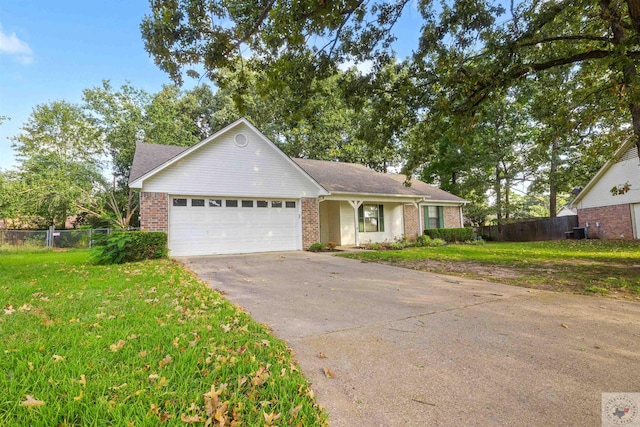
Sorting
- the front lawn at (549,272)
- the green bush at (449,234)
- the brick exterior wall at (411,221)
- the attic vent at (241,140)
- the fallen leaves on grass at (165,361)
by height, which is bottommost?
the front lawn at (549,272)

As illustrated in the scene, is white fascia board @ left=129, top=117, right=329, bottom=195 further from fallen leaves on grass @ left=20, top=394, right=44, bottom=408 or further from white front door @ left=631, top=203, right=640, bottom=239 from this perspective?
white front door @ left=631, top=203, right=640, bottom=239

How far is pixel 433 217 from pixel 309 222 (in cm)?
891

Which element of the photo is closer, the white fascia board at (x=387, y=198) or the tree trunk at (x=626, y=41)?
the tree trunk at (x=626, y=41)

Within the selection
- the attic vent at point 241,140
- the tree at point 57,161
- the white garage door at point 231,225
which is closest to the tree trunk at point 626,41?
the white garage door at point 231,225

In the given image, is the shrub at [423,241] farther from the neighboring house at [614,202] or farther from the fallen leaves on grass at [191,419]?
the fallen leaves on grass at [191,419]

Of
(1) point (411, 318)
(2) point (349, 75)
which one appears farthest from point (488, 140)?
(1) point (411, 318)

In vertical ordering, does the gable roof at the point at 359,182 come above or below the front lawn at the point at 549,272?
above

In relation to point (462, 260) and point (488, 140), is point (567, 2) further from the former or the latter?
point (488, 140)

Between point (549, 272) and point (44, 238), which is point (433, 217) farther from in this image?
point (44, 238)

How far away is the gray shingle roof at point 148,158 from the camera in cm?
1155

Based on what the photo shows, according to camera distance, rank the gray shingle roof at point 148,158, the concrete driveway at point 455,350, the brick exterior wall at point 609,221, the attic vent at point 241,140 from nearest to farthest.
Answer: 1. the concrete driveway at point 455,350
2. the gray shingle roof at point 148,158
3. the attic vent at point 241,140
4. the brick exterior wall at point 609,221

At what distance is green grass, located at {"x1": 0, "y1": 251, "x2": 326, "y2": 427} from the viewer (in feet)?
6.33

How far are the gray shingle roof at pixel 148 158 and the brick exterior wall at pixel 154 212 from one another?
2.79 ft

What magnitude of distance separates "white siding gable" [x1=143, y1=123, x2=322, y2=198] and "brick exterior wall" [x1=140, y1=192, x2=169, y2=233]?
0.26 metres
